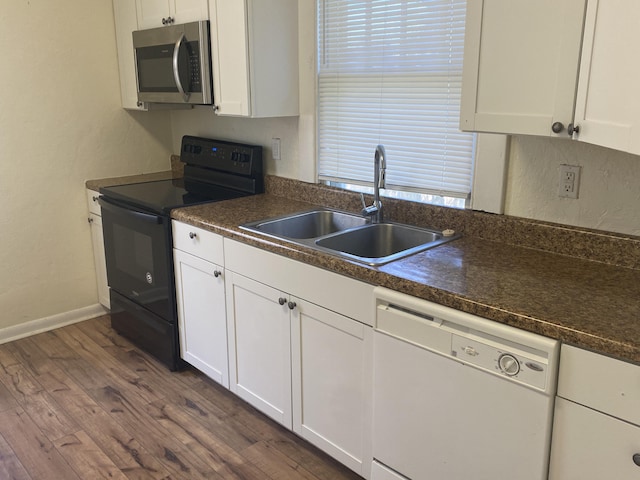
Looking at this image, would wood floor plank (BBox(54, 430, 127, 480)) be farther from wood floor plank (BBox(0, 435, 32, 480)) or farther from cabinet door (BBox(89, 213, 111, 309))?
cabinet door (BBox(89, 213, 111, 309))

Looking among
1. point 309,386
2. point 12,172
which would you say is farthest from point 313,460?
point 12,172

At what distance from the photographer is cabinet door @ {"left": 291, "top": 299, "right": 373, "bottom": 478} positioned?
190cm

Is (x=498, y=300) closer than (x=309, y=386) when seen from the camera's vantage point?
Yes

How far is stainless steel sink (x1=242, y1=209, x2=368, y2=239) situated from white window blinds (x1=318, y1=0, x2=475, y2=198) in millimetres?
208

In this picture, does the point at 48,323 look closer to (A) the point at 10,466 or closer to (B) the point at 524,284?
(A) the point at 10,466

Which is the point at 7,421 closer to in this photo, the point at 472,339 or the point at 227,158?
the point at 227,158

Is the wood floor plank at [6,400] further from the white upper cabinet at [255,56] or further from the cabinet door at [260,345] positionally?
the white upper cabinet at [255,56]

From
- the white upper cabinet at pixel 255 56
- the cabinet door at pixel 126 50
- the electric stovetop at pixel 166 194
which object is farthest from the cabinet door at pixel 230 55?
the cabinet door at pixel 126 50

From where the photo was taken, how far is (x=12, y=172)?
3125 millimetres

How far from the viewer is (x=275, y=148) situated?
297 centimetres

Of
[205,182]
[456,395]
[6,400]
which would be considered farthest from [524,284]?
[6,400]

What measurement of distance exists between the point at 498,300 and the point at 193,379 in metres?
1.85

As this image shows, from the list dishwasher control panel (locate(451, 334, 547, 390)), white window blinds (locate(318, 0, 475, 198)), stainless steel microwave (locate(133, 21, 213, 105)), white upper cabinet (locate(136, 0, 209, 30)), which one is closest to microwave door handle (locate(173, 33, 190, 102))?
stainless steel microwave (locate(133, 21, 213, 105))

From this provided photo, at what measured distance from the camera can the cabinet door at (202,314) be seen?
2492 millimetres
